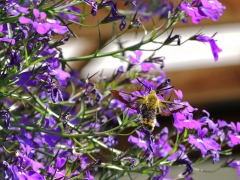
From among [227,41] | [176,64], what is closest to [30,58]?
[176,64]

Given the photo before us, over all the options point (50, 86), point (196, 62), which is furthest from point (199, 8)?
point (196, 62)

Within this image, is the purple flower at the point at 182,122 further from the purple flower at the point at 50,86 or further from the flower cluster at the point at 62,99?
the purple flower at the point at 50,86

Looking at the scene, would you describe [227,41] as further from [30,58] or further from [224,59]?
[30,58]

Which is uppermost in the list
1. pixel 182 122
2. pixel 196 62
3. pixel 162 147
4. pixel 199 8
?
pixel 199 8

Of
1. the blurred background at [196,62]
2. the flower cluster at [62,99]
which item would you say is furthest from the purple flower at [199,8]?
the blurred background at [196,62]

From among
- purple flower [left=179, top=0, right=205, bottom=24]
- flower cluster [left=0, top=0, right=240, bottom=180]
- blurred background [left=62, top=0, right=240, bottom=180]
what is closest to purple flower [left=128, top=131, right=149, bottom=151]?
flower cluster [left=0, top=0, right=240, bottom=180]

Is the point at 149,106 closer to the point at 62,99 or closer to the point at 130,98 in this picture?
the point at 130,98
